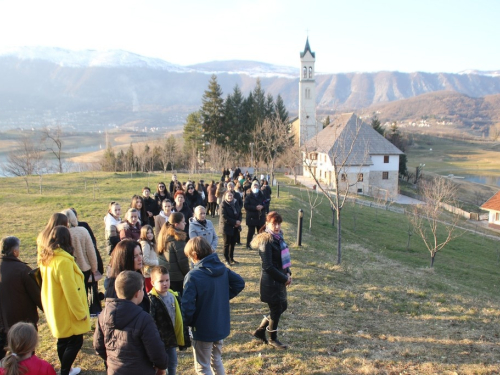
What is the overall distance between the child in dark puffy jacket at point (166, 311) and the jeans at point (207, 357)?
0.22 m

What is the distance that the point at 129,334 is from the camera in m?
3.33

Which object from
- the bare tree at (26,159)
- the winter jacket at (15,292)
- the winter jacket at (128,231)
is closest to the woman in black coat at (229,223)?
the winter jacket at (128,231)

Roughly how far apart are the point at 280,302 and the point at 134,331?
254 centimetres

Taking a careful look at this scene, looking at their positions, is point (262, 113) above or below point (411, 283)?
above

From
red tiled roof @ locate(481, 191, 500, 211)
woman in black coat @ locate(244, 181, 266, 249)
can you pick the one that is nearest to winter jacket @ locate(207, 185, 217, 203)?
woman in black coat @ locate(244, 181, 266, 249)

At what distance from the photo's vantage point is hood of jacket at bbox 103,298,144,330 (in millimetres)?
3312

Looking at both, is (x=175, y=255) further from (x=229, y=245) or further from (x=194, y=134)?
(x=194, y=134)

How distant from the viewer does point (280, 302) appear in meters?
5.41

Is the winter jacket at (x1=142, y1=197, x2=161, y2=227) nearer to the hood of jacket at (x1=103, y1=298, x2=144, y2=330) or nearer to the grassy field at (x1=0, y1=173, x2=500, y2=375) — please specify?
the grassy field at (x1=0, y1=173, x2=500, y2=375)

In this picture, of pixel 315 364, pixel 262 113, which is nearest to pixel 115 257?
pixel 315 364

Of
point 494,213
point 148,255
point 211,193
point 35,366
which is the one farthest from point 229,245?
point 494,213

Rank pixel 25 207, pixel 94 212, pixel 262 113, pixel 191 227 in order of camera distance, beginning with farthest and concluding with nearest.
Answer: pixel 262 113
pixel 25 207
pixel 94 212
pixel 191 227

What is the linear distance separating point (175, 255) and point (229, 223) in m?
3.75

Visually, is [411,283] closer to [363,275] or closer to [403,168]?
[363,275]
